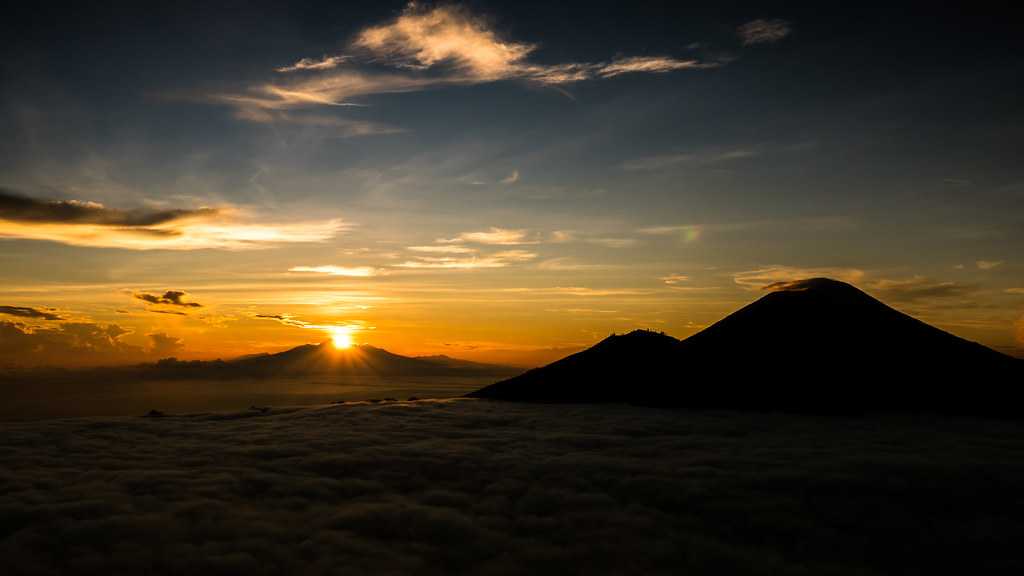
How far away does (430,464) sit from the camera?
936cm

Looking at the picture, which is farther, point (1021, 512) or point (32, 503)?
point (32, 503)

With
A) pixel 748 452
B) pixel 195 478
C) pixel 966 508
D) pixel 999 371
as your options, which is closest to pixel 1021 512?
pixel 966 508

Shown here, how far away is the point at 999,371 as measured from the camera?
16.8m

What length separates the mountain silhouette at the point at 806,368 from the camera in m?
16.6

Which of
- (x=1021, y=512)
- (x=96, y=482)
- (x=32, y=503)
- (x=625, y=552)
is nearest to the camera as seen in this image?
(x=625, y=552)

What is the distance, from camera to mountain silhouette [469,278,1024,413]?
54.4 feet

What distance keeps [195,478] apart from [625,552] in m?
6.71

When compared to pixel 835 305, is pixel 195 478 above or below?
below

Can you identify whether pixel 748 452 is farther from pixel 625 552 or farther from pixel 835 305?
pixel 835 305

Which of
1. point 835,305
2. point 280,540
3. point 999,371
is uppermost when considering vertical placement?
point 835,305

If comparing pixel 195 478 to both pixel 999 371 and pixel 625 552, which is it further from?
pixel 999 371

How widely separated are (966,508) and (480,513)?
587 cm

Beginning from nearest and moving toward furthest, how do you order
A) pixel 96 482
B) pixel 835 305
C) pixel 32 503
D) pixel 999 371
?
pixel 32 503 → pixel 96 482 → pixel 999 371 → pixel 835 305

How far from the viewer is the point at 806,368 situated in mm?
18312
